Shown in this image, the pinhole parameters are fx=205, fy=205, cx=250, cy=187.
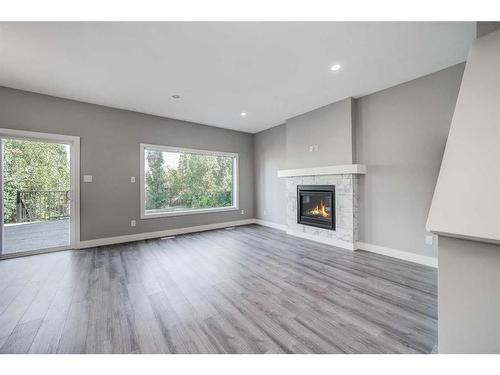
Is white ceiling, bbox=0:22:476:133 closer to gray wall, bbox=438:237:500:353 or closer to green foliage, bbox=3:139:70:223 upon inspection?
green foliage, bbox=3:139:70:223

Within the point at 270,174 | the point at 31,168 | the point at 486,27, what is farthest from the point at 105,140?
the point at 486,27

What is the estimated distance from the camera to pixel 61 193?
384 cm

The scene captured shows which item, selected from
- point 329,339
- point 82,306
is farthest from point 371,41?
point 82,306

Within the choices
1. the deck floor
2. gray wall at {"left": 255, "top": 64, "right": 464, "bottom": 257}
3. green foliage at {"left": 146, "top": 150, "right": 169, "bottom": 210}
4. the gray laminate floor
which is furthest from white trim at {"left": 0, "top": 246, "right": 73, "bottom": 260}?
gray wall at {"left": 255, "top": 64, "right": 464, "bottom": 257}

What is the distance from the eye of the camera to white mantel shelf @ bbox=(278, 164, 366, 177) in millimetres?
3555

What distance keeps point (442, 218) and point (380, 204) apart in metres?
2.54

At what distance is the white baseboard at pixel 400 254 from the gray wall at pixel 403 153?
7 centimetres

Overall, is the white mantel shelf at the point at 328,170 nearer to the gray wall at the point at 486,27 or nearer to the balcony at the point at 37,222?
the gray wall at the point at 486,27

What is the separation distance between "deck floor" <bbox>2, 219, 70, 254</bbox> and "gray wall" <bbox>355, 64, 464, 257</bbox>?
5612 mm

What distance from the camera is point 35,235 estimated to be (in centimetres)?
400

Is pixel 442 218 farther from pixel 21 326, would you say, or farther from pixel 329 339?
pixel 21 326

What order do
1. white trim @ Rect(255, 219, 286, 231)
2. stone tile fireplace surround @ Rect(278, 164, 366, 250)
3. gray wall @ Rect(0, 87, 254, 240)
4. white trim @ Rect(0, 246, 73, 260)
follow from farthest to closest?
1. white trim @ Rect(255, 219, 286, 231)
2. stone tile fireplace surround @ Rect(278, 164, 366, 250)
3. gray wall @ Rect(0, 87, 254, 240)
4. white trim @ Rect(0, 246, 73, 260)

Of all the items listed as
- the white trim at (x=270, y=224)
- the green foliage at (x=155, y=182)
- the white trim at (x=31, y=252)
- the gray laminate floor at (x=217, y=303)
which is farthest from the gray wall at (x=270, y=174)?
the white trim at (x=31, y=252)

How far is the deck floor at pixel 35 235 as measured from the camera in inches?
138
